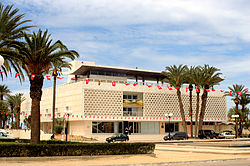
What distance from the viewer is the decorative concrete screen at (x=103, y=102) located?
2251 inches

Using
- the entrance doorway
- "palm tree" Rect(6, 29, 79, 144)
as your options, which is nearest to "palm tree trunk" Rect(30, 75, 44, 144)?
"palm tree" Rect(6, 29, 79, 144)

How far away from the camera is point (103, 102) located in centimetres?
5847

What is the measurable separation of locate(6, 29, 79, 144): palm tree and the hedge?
3061mm

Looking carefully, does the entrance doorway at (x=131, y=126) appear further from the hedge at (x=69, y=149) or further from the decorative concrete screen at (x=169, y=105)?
the hedge at (x=69, y=149)

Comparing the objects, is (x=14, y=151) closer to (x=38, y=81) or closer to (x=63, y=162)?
(x=63, y=162)

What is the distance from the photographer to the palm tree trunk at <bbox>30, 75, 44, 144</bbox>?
21.0 meters

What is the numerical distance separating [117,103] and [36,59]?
38.8m

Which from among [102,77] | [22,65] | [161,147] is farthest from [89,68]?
[22,65]

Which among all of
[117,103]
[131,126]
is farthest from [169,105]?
[117,103]

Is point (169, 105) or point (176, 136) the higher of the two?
point (169, 105)

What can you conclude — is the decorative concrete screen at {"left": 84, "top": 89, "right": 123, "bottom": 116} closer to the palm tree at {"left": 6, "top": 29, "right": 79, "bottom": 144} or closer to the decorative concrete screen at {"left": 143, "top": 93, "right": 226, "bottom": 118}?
the decorative concrete screen at {"left": 143, "top": 93, "right": 226, "bottom": 118}

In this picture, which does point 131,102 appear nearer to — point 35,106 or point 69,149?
point 35,106

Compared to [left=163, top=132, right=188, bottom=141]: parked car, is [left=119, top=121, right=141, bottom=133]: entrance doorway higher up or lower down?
higher up

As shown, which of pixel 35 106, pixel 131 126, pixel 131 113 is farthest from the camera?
pixel 131 126
